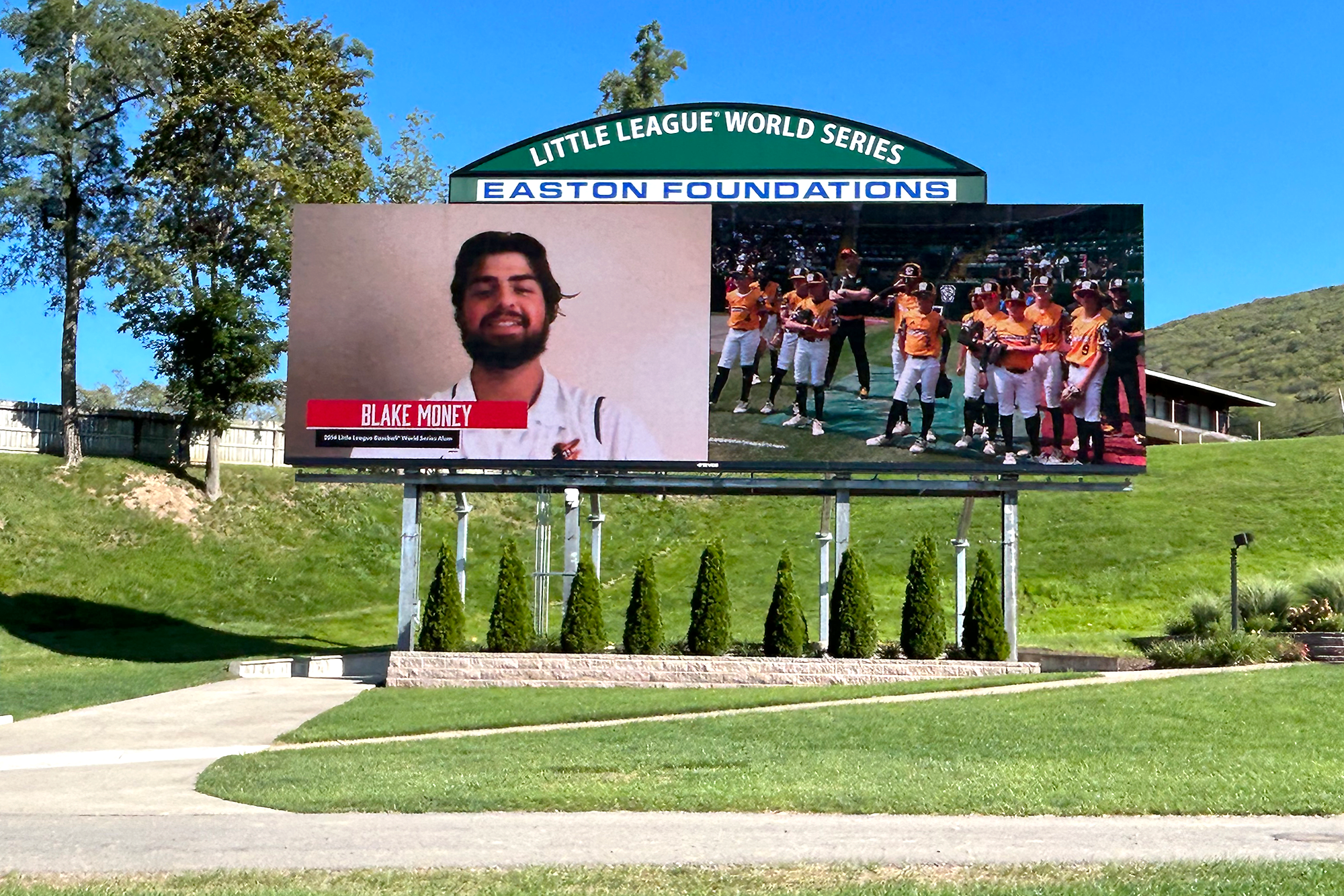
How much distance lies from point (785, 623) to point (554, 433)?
5006mm

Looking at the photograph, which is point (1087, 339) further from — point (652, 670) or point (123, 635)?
point (123, 635)

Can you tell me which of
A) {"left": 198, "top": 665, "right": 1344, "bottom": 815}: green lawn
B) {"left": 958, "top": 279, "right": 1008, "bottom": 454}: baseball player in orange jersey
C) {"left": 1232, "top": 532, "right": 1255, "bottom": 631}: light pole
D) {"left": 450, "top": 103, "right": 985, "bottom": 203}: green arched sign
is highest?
{"left": 450, "top": 103, "right": 985, "bottom": 203}: green arched sign

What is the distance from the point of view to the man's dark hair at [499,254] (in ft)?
79.4

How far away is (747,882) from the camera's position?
26.2 feet

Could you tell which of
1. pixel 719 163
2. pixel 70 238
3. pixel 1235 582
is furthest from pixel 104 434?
pixel 1235 582

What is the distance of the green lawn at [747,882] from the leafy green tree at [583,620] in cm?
1532

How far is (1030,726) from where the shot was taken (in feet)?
50.7

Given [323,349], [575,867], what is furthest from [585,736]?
[323,349]

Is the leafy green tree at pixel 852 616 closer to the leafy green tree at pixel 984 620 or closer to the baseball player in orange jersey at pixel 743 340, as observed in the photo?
the leafy green tree at pixel 984 620

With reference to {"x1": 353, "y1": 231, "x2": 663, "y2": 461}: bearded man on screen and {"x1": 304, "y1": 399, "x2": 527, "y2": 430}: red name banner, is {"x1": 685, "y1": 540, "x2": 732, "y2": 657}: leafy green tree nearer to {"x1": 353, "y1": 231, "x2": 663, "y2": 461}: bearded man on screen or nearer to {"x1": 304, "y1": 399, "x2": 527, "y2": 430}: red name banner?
{"x1": 353, "y1": 231, "x2": 663, "y2": 461}: bearded man on screen

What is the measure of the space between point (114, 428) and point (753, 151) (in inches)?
907

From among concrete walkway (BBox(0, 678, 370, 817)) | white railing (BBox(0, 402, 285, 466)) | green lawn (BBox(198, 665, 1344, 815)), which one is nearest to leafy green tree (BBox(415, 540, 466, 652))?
concrete walkway (BBox(0, 678, 370, 817))

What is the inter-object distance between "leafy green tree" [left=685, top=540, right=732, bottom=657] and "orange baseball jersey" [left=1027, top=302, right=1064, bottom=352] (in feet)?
20.7

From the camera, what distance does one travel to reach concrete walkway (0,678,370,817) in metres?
12.2
